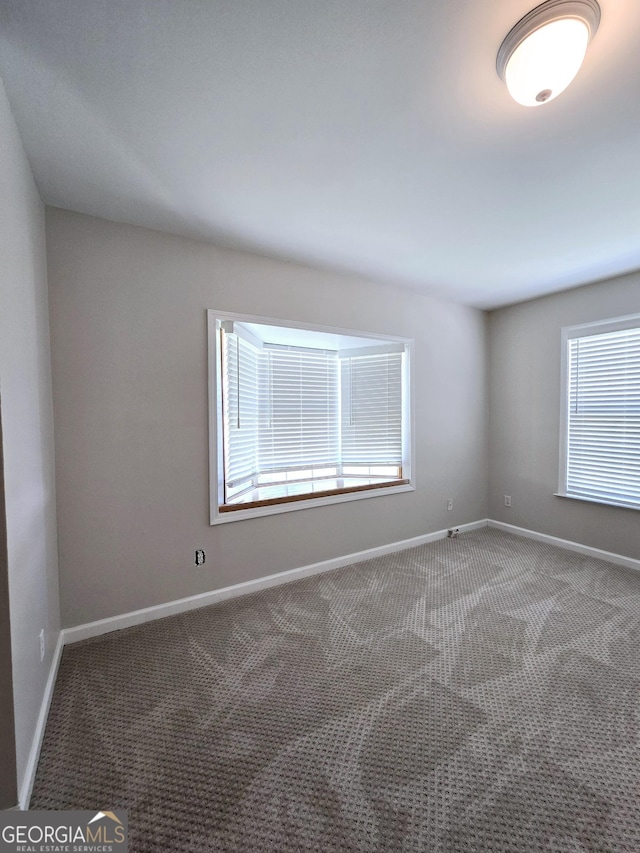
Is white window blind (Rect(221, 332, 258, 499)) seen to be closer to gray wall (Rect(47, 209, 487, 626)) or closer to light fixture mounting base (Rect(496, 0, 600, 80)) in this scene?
gray wall (Rect(47, 209, 487, 626))

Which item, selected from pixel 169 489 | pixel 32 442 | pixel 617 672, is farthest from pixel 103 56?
pixel 617 672

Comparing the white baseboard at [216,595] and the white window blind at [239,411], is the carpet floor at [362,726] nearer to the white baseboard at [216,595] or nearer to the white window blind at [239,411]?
the white baseboard at [216,595]

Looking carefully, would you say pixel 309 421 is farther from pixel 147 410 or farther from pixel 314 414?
pixel 147 410

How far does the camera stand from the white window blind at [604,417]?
3.10 m

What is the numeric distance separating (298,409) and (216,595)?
1.90m

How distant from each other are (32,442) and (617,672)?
3.13 m

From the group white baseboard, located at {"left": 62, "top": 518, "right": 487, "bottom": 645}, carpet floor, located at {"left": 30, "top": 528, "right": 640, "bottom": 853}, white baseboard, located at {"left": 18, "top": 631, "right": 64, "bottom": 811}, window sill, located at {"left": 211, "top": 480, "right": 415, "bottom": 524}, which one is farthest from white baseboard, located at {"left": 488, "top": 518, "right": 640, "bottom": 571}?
white baseboard, located at {"left": 18, "top": 631, "right": 64, "bottom": 811}

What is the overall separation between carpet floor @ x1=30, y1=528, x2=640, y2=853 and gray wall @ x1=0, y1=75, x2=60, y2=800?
0.40 meters

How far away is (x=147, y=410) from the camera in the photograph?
2.38 m

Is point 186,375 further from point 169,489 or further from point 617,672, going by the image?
point 617,672

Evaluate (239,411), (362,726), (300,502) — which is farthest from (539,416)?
(362,726)

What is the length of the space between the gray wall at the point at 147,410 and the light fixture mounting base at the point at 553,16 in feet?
6.52

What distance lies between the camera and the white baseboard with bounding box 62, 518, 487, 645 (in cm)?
222

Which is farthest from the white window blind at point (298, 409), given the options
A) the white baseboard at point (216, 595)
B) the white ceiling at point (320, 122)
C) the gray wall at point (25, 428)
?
the gray wall at point (25, 428)
